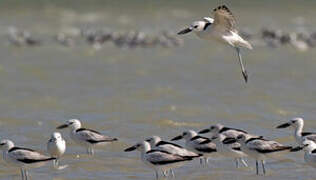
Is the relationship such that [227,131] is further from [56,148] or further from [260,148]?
[56,148]

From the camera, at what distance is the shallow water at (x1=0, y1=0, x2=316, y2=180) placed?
15.1 meters

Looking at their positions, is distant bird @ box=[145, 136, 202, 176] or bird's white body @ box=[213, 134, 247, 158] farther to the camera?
bird's white body @ box=[213, 134, 247, 158]

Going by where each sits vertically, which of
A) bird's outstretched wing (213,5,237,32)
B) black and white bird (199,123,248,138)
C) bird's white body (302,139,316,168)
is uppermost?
bird's outstretched wing (213,5,237,32)

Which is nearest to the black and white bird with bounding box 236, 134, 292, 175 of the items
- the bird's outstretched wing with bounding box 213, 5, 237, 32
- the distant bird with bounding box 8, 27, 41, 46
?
the bird's outstretched wing with bounding box 213, 5, 237, 32

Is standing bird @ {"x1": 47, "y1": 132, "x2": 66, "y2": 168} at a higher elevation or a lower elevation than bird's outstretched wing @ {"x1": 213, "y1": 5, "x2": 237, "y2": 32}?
lower

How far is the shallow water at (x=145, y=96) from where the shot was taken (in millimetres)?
15125

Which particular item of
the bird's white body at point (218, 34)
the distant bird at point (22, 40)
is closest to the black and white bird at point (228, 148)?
the bird's white body at point (218, 34)

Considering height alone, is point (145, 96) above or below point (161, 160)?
above

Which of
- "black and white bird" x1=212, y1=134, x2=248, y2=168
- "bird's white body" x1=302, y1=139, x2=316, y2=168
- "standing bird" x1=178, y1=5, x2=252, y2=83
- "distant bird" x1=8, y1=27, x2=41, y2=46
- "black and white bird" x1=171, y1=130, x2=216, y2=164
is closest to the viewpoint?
"bird's white body" x1=302, y1=139, x2=316, y2=168

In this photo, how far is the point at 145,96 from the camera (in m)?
21.8

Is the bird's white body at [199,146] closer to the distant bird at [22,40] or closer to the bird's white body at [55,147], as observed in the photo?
the bird's white body at [55,147]

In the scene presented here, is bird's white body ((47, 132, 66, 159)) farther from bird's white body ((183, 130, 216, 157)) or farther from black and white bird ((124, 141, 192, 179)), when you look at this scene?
bird's white body ((183, 130, 216, 157))

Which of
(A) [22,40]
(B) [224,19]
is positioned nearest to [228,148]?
(B) [224,19]

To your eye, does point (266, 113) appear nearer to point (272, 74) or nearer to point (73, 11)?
point (272, 74)
